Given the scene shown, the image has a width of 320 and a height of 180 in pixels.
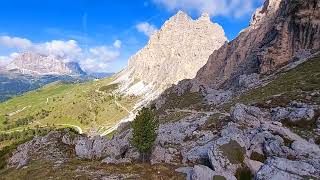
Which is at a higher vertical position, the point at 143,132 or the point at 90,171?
the point at 143,132

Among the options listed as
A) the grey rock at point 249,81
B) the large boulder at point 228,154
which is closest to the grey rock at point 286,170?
the large boulder at point 228,154

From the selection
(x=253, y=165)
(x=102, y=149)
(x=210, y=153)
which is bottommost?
(x=253, y=165)

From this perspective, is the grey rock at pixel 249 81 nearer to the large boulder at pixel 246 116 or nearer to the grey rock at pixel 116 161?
the large boulder at pixel 246 116

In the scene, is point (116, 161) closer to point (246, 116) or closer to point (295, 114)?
point (246, 116)

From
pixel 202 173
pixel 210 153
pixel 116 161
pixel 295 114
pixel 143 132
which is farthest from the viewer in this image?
pixel 295 114

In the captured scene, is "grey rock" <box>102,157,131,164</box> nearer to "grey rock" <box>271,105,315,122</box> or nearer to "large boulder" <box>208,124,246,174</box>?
"large boulder" <box>208,124,246,174</box>

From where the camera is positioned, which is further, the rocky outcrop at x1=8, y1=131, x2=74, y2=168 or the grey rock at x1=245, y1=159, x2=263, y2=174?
the rocky outcrop at x1=8, y1=131, x2=74, y2=168

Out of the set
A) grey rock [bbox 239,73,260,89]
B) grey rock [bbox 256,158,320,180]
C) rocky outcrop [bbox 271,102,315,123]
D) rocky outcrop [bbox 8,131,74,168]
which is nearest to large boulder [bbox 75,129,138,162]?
rocky outcrop [bbox 8,131,74,168]

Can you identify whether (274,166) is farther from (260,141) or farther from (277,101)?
(277,101)

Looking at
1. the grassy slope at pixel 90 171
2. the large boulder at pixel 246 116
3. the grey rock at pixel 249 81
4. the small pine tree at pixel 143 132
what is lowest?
the grassy slope at pixel 90 171

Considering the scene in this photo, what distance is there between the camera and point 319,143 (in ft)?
242

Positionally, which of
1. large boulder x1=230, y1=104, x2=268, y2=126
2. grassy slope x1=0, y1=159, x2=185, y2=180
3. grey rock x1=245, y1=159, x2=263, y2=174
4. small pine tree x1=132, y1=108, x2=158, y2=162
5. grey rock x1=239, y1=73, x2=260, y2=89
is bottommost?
grassy slope x1=0, y1=159, x2=185, y2=180

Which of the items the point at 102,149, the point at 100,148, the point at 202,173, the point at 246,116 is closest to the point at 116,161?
the point at 102,149

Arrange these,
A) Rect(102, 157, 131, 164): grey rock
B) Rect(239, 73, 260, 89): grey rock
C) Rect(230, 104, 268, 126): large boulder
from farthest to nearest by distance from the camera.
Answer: Rect(239, 73, 260, 89): grey rock
Rect(230, 104, 268, 126): large boulder
Rect(102, 157, 131, 164): grey rock
